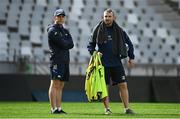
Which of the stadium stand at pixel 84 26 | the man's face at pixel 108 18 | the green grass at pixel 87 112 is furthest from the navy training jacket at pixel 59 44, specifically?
the stadium stand at pixel 84 26

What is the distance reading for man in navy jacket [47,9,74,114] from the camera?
10406 mm

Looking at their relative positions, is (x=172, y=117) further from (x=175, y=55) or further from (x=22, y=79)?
(x=175, y=55)

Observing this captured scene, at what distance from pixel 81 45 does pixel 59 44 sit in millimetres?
15622

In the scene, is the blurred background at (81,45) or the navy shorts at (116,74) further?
the blurred background at (81,45)

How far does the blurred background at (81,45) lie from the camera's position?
19.2 metres

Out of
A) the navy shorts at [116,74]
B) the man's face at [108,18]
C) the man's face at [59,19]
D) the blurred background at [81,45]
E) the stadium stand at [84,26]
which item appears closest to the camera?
the man's face at [108,18]

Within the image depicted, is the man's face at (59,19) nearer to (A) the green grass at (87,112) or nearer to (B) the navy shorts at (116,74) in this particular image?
(B) the navy shorts at (116,74)

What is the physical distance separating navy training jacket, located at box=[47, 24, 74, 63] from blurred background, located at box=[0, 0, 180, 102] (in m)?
8.13

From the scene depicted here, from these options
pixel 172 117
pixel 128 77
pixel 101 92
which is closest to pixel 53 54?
pixel 101 92

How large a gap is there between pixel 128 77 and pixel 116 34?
30.8 ft

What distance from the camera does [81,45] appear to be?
26078 millimetres

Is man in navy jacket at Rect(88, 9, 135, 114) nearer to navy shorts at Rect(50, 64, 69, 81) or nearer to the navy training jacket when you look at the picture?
the navy training jacket

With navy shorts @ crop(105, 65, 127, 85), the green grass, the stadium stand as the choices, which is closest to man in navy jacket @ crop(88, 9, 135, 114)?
navy shorts @ crop(105, 65, 127, 85)

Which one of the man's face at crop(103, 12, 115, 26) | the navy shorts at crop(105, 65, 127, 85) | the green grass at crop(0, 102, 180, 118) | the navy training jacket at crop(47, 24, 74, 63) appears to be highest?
the man's face at crop(103, 12, 115, 26)
